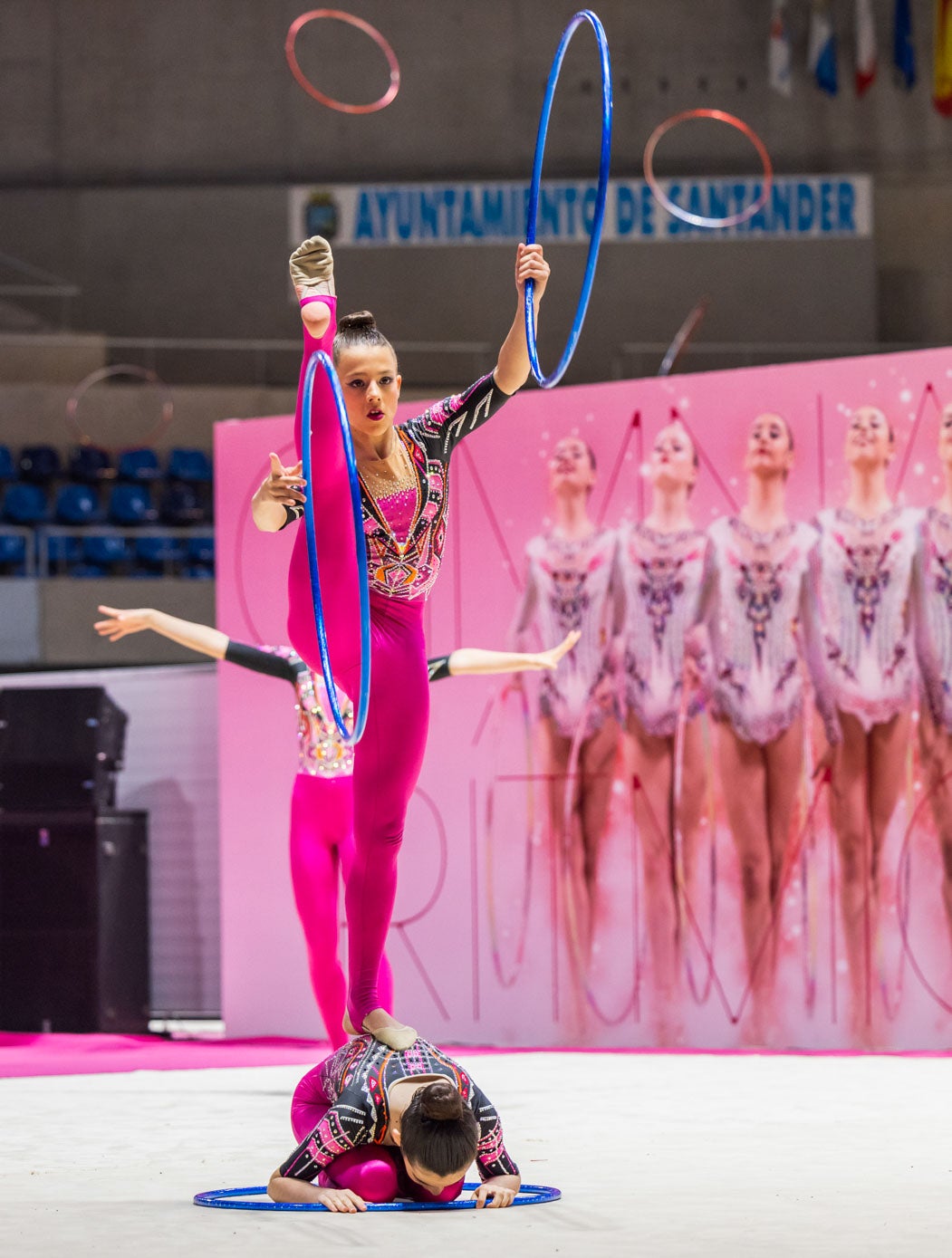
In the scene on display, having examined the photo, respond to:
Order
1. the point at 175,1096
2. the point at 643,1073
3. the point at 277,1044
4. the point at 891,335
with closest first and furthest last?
1. the point at 175,1096
2. the point at 643,1073
3. the point at 277,1044
4. the point at 891,335

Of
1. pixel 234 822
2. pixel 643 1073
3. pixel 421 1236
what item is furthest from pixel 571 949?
Result: pixel 421 1236

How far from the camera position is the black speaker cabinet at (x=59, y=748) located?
24.7 ft

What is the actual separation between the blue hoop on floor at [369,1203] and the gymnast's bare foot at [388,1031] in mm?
290

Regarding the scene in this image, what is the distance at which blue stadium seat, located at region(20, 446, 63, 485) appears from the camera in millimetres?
11312

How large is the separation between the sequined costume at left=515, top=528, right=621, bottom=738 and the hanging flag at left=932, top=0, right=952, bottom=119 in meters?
6.73

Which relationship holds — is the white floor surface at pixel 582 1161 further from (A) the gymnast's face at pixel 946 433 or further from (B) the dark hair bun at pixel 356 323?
(A) the gymnast's face at pixel 946 433

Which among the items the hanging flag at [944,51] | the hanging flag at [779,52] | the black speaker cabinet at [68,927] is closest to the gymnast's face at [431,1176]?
the black speaker cabinet at [68,927]

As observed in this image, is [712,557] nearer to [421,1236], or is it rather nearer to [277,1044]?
[277,1044]

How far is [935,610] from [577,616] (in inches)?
53.0

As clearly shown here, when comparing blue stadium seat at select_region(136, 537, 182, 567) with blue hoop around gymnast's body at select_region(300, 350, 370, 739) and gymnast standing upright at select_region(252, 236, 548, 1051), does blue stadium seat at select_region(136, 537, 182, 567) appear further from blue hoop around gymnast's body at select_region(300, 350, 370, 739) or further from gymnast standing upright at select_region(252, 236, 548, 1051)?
blue hoop around gymnast's body at select_region(300, 350, 370, 739)

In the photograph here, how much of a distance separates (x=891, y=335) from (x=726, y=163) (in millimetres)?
1648

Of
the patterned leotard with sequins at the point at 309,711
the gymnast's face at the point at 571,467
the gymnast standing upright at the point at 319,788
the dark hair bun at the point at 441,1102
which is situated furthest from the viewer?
the gymnast's face at the point at 571,467

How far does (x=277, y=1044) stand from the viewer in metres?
7.19

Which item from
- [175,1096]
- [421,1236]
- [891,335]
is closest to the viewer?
[421,1236]
